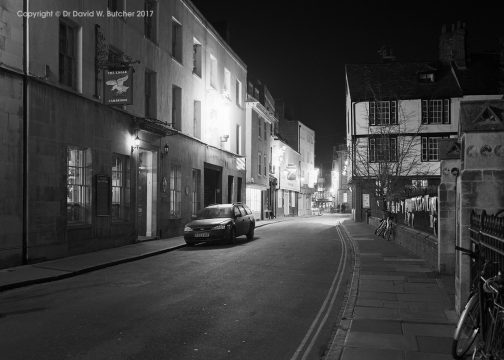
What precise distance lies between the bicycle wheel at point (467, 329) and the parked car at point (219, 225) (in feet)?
44.6

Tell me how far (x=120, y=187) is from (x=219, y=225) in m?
3.93

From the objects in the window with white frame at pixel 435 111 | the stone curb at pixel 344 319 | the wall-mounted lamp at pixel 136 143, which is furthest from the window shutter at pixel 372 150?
the stone curb at pixel 344 319

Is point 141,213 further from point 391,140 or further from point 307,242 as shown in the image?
point 391,140

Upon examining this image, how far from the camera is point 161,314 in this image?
7660 mm

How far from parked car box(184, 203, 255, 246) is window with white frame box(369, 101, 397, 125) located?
22690 mm

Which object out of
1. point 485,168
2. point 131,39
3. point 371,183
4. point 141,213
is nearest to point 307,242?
point 141,213

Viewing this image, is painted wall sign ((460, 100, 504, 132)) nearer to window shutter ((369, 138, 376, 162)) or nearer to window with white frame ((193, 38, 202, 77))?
window with white frame ((193, 38, 202, 77))

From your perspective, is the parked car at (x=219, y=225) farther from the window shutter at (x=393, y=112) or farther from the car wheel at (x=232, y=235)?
the window shutter at (x=393, y=112)

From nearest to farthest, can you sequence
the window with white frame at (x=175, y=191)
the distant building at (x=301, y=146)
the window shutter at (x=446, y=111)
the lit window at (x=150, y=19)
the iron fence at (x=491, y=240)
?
1. the iron fence at (x=491, y=240)
2. the lit window at (x=150, y=19)
3. the window with white frame at (x=175, y=191)
4. the window shutter at (x=446, y=111)
5. the distant building at (x=301, y=146)

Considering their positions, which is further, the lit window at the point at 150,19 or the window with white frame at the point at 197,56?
the window with white frame at the point at 197,56

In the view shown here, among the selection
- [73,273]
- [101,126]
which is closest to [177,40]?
[101,126]

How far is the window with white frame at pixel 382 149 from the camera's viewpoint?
36719 millimetres

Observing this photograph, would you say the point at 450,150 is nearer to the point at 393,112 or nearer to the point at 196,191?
the point at 196,191

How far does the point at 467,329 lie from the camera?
16.6ft
